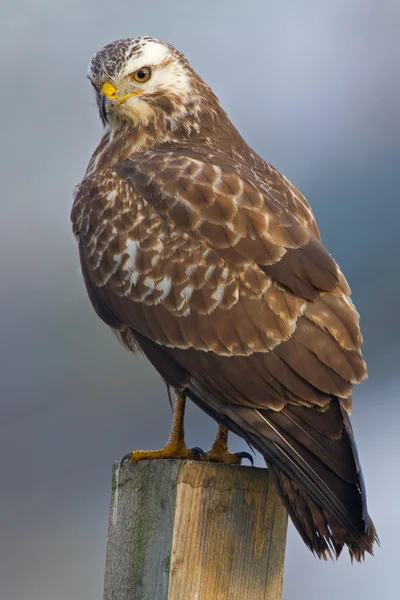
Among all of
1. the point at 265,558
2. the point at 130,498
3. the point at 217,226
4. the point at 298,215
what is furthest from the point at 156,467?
the point at 298,215

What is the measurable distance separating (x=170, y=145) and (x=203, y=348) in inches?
52.5

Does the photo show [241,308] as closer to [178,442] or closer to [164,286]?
[164,286]

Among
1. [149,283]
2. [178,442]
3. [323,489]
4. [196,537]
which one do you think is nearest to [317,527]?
[323,489]

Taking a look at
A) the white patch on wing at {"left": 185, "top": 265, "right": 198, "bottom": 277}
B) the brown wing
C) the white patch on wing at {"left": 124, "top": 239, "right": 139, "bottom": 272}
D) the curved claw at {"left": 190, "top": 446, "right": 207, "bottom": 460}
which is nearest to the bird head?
the brown wing

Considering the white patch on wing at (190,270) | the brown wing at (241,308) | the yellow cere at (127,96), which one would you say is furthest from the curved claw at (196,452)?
the yellow cere at (127,96)

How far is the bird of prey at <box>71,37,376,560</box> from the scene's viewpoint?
407cm

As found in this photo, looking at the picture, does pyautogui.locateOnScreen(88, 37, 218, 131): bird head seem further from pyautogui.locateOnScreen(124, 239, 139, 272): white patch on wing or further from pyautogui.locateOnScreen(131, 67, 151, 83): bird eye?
pyautogui.locateOnScreen(124, 239, 139, 272): white patch on wing

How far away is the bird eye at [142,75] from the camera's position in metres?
5.58

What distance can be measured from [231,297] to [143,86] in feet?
5.08

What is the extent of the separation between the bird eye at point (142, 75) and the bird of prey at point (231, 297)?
0.04 ft

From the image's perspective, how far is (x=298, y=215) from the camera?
202 inches

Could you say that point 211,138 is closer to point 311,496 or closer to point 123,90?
point 123,90

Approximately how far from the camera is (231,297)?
181 inches

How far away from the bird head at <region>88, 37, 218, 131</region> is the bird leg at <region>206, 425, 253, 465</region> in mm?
1606
